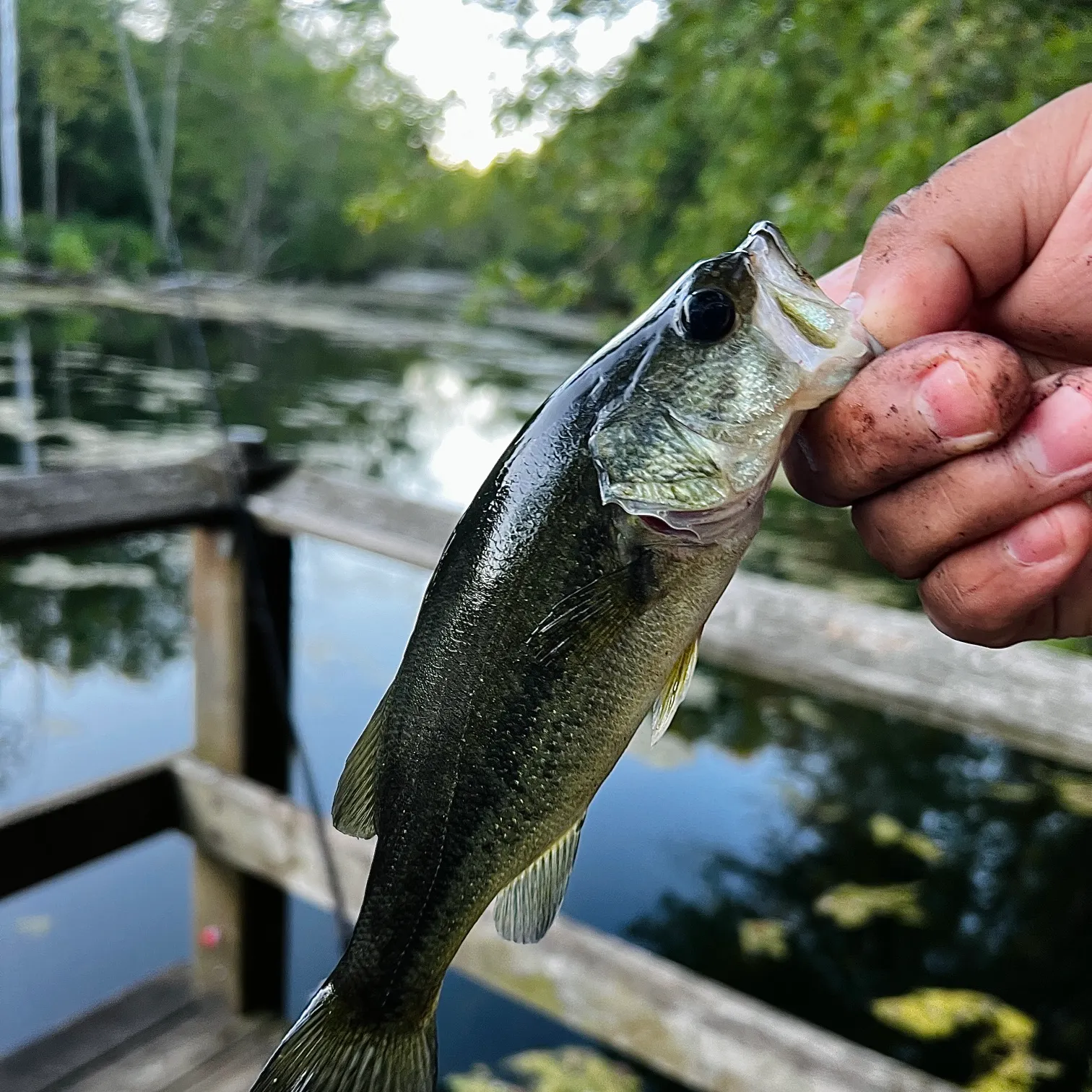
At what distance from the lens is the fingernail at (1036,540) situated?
3.22 feet

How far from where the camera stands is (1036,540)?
3.25 feet

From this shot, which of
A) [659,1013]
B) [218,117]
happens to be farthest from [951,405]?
[218,117]

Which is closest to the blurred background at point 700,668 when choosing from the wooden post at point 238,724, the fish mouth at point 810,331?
the wooden post at point 238,724

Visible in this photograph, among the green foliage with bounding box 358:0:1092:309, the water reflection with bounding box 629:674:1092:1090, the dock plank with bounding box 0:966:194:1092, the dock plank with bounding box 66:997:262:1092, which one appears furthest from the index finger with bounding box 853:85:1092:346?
the water reflection with bounding box 629:674:1092:1090

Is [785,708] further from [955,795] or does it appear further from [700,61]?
[700,61]

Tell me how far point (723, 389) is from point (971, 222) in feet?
1.21

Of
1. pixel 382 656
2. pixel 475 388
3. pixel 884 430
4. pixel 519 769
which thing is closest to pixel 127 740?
pixel 382 656

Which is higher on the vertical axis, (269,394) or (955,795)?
(269,394)

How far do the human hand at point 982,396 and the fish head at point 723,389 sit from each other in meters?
0.06

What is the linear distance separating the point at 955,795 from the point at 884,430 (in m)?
4.87

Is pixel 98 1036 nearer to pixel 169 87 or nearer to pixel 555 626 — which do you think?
pixel 555 626

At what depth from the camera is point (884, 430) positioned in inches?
38.8

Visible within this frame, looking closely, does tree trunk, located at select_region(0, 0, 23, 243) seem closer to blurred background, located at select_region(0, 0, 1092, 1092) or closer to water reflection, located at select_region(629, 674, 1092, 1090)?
blurred background, located at select_region(0, 0, 1092, 1092)

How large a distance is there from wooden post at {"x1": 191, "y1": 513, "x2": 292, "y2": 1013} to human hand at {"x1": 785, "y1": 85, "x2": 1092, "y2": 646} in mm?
1845
